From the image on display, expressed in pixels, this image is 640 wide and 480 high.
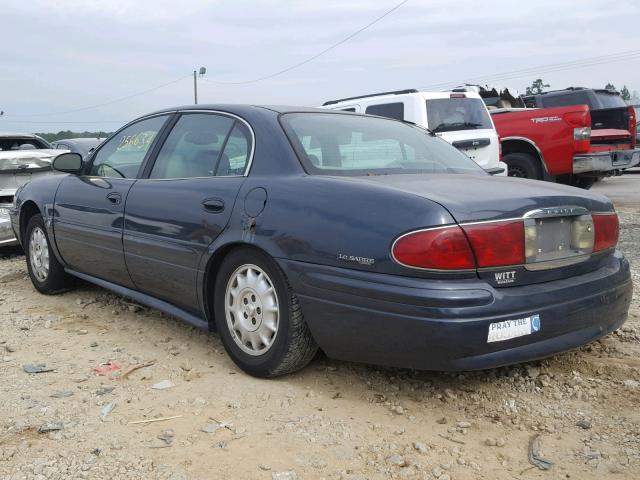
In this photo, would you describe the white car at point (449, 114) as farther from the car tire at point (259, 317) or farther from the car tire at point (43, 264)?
the car tire at point (259, 317)

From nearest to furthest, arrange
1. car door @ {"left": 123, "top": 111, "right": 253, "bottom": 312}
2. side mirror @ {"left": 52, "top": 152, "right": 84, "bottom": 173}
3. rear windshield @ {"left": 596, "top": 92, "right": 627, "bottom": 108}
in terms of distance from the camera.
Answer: car door @ {"left": 123, "top": 111, "right": 253, "bottom": 312}, side mirror @ {"left": 52, "top": 152, "right": 84, "bottom": 173}, rear windshield @ {"left": 596, "top": 92, "right": 627, "bottom": 108}

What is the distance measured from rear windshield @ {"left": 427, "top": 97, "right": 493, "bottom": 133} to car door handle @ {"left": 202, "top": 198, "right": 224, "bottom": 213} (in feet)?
17.7

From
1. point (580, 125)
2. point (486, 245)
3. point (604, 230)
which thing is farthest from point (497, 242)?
point (580, 125)

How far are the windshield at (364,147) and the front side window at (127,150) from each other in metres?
1.16

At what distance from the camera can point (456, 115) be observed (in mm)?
8609

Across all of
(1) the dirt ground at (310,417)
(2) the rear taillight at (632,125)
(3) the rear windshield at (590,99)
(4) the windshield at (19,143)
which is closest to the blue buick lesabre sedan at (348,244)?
(1) the dirt ground at (310,417)

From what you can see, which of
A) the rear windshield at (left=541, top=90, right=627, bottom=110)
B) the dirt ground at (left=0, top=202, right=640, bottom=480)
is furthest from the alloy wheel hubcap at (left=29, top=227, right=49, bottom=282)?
the rear windshield at (left=541, top=90, right=627, bottom=110)

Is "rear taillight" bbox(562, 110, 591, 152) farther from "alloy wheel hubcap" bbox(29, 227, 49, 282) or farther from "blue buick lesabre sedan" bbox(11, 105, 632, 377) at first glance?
"alloy wheel hubcap" bbox(29, 227, 49, 282)

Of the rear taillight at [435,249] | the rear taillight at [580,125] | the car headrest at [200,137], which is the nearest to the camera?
the rear taillight at [435,249]

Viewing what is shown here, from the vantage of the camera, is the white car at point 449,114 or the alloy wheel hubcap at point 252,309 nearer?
the alloy wheel hubcap at point 252,309

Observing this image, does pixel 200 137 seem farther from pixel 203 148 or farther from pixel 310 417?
pixel 310 417

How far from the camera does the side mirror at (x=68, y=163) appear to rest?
463 cm

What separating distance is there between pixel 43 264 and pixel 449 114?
5.57 meters

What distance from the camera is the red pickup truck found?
32.7 feet
